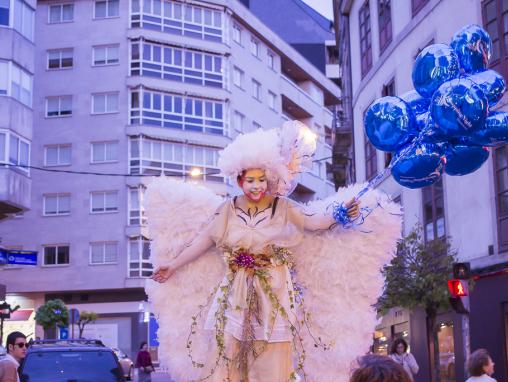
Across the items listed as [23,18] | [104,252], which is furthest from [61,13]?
[23,18]

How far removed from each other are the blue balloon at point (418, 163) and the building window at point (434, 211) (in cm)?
1452

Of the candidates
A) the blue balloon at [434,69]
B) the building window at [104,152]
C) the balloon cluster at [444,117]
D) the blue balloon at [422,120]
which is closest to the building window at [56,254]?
the building window at [104,152]

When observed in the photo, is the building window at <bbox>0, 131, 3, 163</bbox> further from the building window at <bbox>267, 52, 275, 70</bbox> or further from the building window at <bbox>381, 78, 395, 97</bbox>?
the building window at <bbox>267, 52, 275, 70</bbox>

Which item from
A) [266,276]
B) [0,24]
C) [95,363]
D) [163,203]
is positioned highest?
[0,24]

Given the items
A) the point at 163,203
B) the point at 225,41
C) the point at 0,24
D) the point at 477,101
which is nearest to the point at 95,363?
the point at 163,203

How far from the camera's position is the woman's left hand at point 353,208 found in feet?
18.7

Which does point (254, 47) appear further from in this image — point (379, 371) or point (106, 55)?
point (379, 371)

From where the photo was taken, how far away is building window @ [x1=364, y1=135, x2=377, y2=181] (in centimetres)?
2714

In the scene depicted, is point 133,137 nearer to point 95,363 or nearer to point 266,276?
point 95,363

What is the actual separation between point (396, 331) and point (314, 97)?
115 ft

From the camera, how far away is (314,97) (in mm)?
59781

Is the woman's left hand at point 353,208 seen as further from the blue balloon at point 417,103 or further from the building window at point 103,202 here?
the building window at point 103,202

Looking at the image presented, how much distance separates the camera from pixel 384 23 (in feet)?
85.5

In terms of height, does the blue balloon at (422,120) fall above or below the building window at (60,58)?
below
